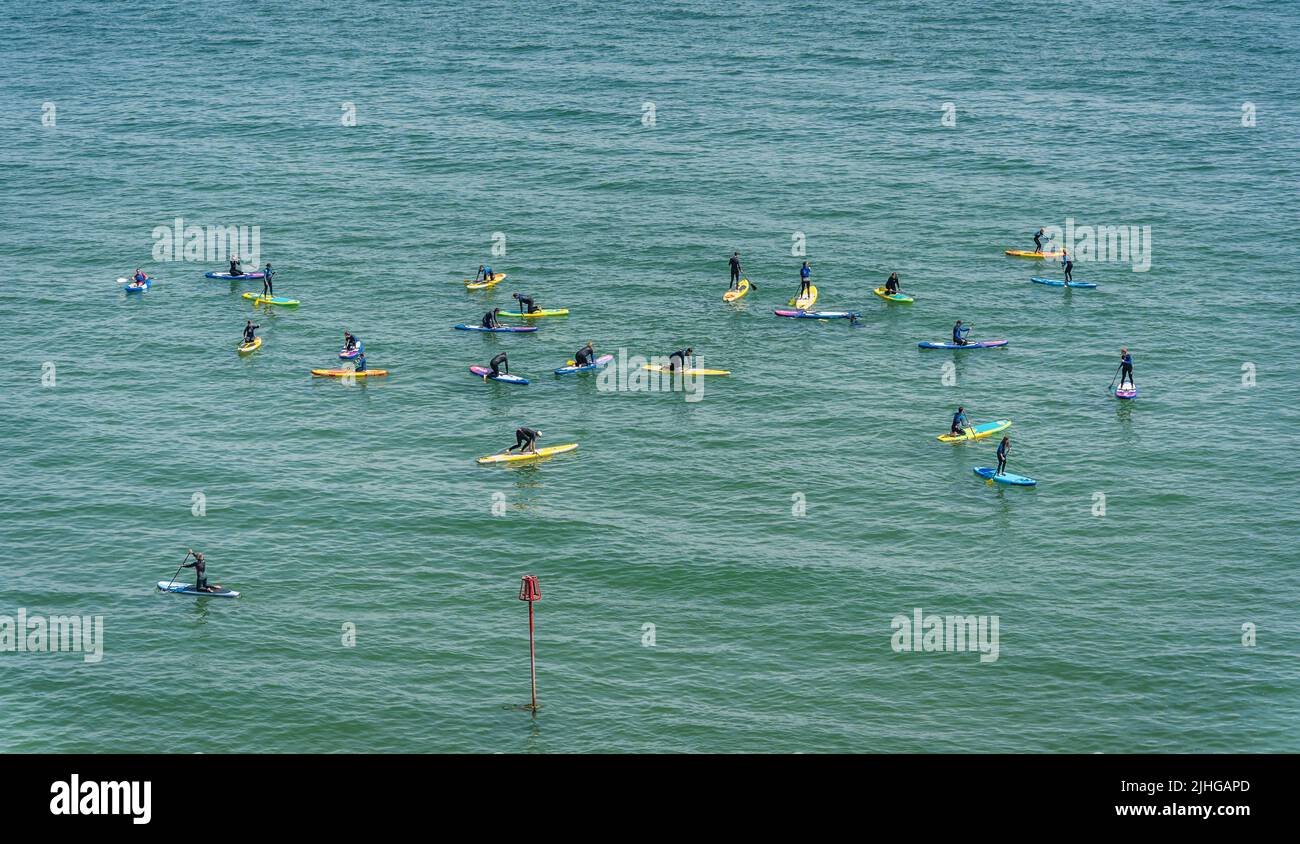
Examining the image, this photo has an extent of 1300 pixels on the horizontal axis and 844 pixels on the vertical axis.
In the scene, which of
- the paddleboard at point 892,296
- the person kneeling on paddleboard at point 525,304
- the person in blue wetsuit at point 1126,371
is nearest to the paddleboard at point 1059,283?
the paddleboard at point 892,296

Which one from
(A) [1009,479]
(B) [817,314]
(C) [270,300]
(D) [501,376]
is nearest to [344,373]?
(D) [501,376]

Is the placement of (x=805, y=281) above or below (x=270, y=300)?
above

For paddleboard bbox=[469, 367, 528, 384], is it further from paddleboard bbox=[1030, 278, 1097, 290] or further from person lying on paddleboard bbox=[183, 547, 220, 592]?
paddleboard bbox=[1030, 278, 1097, 290]

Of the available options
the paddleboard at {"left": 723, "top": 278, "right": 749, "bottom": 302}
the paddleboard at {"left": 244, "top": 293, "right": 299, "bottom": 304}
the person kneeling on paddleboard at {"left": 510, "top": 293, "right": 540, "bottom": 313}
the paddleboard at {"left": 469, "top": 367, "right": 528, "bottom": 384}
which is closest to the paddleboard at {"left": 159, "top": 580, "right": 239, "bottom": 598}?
the paddleboard at {"left": 469, "top": 367, "right": 528, "bottom": 384}

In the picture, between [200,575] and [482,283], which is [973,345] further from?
[200,575]

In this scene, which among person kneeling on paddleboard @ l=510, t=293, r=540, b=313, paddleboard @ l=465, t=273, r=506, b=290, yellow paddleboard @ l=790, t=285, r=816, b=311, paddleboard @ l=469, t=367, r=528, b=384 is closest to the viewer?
paddleboard @ l=469, t=367, r=528, b=384

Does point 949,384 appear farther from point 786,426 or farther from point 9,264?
point 9,264
